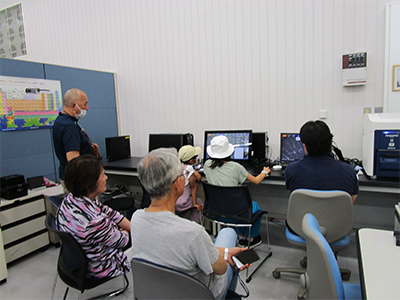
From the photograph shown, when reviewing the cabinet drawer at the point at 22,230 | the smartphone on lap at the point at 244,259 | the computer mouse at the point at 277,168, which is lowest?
the cabinet drawer at the point at 22,230

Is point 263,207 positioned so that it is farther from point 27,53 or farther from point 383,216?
point 27,53

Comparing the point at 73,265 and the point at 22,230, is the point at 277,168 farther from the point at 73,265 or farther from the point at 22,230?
the point at 22,230

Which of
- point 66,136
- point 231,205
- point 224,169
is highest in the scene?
point 66,136

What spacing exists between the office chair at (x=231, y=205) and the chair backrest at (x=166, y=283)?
1.21 metres

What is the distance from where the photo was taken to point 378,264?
117 centimetres

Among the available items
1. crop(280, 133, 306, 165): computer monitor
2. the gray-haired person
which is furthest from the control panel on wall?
the gray-haired person

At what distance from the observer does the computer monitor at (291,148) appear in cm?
295

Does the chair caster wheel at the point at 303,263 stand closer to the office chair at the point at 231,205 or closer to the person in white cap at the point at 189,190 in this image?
the office chair at the point at 231,205

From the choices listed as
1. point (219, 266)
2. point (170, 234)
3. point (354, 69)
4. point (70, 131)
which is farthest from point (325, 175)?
point (70, 131)

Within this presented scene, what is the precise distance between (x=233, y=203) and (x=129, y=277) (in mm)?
1140

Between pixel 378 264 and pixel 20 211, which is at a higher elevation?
pixel 378 264

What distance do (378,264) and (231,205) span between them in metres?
1.21

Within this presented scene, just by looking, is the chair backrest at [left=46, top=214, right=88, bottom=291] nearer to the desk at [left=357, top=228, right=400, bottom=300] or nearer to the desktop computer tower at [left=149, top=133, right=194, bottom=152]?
the desk at [left=357, top=228, right=400, bottom=300]

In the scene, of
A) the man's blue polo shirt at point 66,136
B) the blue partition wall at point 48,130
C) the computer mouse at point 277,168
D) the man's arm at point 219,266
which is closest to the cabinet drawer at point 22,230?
the blue partition wall at point 48,130
